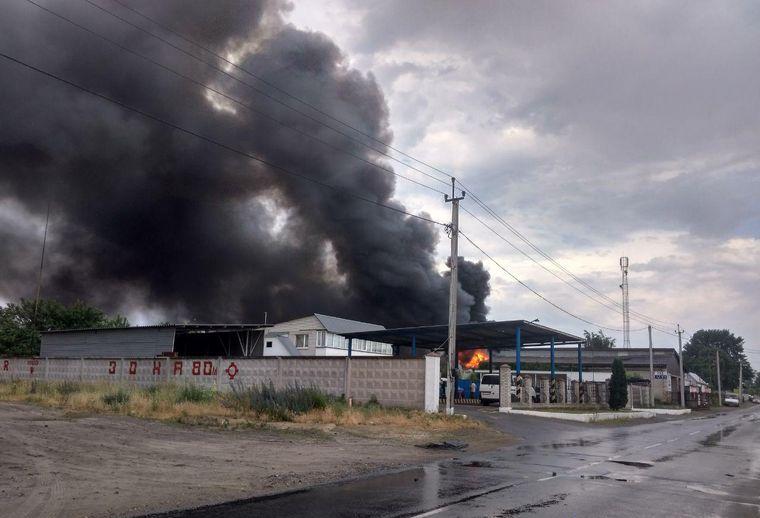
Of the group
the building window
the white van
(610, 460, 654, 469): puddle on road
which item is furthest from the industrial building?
(610, 460, 654, 469): puddle on road

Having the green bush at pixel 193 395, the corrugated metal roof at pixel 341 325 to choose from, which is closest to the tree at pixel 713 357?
the corrugated metal roof at pixel 341 325

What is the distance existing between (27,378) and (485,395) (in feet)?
79.3

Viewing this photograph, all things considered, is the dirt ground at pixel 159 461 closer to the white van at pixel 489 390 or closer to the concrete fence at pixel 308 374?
the concrete fence at pixel 308 374

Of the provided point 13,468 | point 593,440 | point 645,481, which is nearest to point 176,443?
point 13,468

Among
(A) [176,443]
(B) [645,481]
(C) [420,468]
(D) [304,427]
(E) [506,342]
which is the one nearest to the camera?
(B) [645,481]

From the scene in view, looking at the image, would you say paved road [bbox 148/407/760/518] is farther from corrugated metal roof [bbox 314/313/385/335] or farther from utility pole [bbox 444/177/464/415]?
corrugated metal roof [bbox 314/313/385/335]

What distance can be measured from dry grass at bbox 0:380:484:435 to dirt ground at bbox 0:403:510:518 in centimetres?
96

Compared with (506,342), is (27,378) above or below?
below

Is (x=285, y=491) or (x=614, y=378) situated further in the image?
(x=614, y=378)

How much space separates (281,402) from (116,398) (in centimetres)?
657

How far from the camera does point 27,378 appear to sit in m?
32.2

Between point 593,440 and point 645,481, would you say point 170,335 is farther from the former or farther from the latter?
point 645,481

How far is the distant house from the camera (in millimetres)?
45844

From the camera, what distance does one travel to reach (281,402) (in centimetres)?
1855
